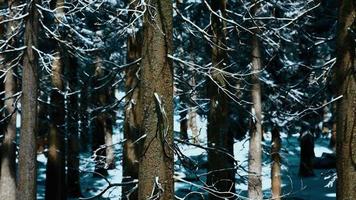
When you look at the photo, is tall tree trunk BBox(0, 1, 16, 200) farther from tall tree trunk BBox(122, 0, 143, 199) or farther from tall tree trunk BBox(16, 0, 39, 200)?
tall tree trunk BBox(122, 0, 143, 199)

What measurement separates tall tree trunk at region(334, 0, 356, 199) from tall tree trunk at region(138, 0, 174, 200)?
2.20 meters

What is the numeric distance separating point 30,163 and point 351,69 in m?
6.93

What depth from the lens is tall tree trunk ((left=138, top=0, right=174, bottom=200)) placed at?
6297 millimetres

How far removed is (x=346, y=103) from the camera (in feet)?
23.4

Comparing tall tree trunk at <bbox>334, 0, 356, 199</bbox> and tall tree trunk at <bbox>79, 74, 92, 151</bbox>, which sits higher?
tall tree trunk at <bbox>79, 74, 92, 151</bbox>

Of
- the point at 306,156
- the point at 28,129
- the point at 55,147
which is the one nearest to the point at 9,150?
the point at 55,147

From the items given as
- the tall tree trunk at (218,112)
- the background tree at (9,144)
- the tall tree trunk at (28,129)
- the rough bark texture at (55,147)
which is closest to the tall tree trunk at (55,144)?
the rough bark texture at (55,147)

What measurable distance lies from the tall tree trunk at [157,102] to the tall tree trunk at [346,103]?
7.21 ft

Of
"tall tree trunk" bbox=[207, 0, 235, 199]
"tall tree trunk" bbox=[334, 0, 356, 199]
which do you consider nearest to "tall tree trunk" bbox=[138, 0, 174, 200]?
"tall tree trunk" bbox=[334, 0, 356, 199]

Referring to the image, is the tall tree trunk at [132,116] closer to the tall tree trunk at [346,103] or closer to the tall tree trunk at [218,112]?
the tall tree trunk at [218,112]

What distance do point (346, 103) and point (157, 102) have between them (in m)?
2.48

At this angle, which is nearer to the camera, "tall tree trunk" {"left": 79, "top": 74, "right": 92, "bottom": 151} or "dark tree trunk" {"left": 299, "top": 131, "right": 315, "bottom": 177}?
"tall tree trunk" {"left": 79, "top": 74, "right": 92, "bottom": 151}

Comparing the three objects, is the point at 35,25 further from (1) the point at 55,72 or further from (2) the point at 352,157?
(2) the point at 352,157

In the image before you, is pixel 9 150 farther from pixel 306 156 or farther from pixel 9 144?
pixel 306 156
